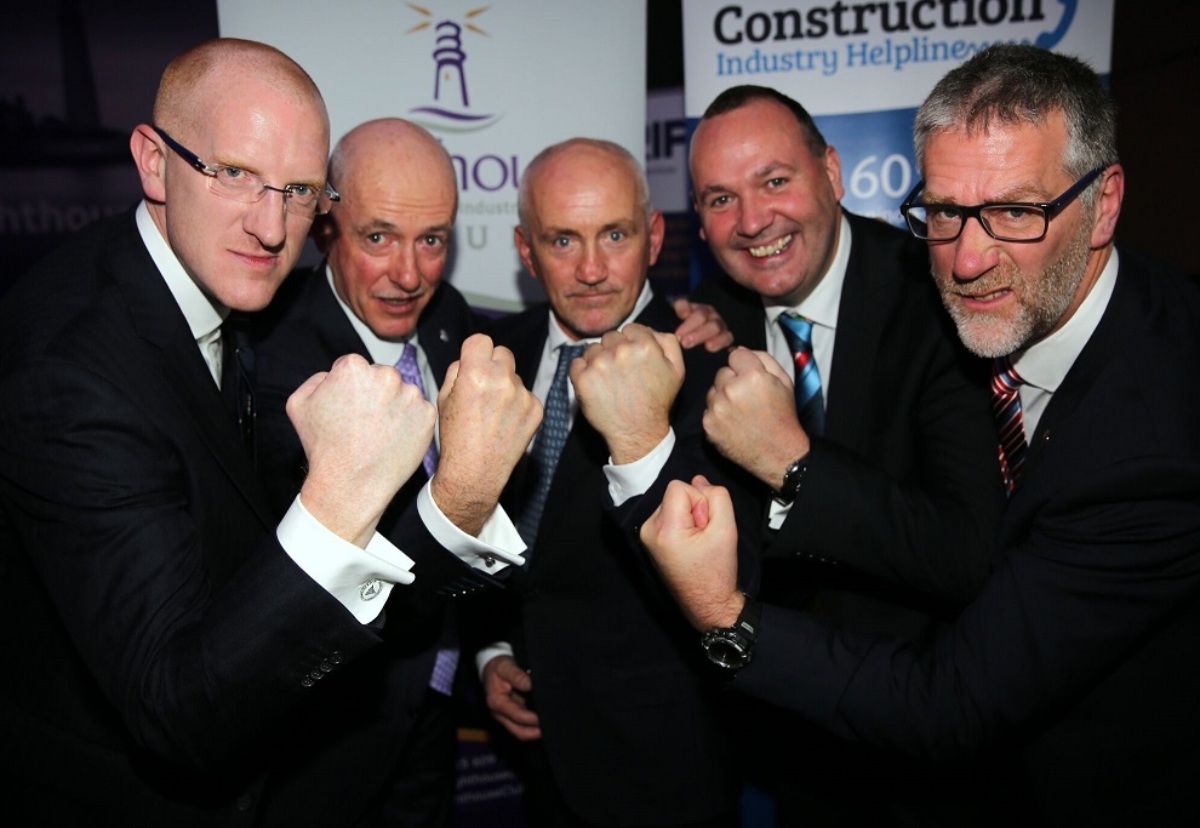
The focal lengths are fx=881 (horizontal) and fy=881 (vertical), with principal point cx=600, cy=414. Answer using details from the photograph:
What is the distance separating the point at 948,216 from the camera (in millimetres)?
1914

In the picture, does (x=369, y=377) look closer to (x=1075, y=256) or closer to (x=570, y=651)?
(x=570, y=651)

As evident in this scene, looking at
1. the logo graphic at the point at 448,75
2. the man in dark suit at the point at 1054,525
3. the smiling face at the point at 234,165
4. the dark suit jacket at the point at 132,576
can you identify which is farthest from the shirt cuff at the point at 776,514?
the logo graphic at the point at 448,75

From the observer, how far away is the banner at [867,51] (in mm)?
3576

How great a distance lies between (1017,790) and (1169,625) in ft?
2.31

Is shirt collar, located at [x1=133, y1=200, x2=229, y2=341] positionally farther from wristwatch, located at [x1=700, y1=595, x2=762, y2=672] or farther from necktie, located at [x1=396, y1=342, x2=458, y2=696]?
wristwatch, located at [x1=700, y1=595, x2=762, y2=672]

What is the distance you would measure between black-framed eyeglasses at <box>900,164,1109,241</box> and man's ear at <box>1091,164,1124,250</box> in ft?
0.10

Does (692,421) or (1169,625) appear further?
(692,421)

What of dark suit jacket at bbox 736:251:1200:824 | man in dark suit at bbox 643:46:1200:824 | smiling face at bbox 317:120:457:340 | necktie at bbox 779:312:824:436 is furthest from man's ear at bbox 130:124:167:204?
necktie at bbox 779:312:824:436

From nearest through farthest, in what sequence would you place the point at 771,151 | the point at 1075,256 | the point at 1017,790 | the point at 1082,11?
the point at 1075,256 < the point at 1017,790 < the point at 771,151 < the point at 1082,11

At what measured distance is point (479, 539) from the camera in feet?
5.67

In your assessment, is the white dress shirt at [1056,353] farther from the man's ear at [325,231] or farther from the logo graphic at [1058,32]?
the logo graphic at [1058,32]

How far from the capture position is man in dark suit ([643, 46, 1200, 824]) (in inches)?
66.5

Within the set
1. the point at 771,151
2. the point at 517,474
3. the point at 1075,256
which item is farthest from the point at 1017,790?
the point at 771,151

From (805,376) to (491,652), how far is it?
1281mm
